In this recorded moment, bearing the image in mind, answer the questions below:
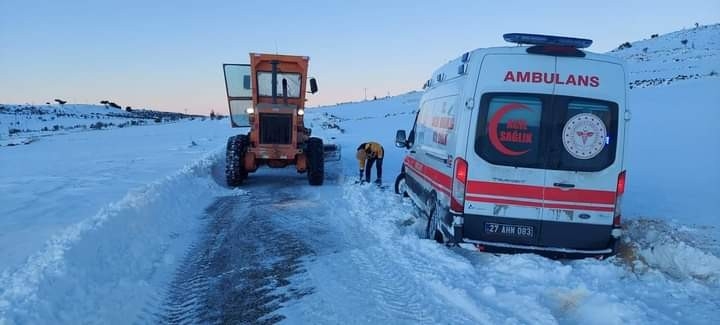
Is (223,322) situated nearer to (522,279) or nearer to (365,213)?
(522,279)

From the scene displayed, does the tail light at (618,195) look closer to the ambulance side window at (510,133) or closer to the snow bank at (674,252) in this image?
the snow bank at (674,252)

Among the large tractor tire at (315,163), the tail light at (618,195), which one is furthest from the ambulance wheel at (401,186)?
the tail light at (618,195)

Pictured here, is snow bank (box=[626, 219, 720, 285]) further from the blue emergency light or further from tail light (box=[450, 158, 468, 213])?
the blue emergency light

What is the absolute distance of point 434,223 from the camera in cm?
675

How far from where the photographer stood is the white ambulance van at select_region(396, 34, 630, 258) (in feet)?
18.4

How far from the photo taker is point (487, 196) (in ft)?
18.8

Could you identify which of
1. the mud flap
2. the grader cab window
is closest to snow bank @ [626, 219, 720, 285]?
the grader cab window

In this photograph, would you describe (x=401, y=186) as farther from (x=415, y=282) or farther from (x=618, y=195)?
(x=415, y=282)

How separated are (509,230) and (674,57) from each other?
55.9m

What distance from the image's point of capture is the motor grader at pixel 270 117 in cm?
1261

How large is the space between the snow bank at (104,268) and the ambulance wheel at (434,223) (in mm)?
3208

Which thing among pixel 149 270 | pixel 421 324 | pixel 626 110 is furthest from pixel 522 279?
pixel 149 270

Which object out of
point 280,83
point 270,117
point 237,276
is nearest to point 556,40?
point 237,276

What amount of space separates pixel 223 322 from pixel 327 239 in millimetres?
2936
